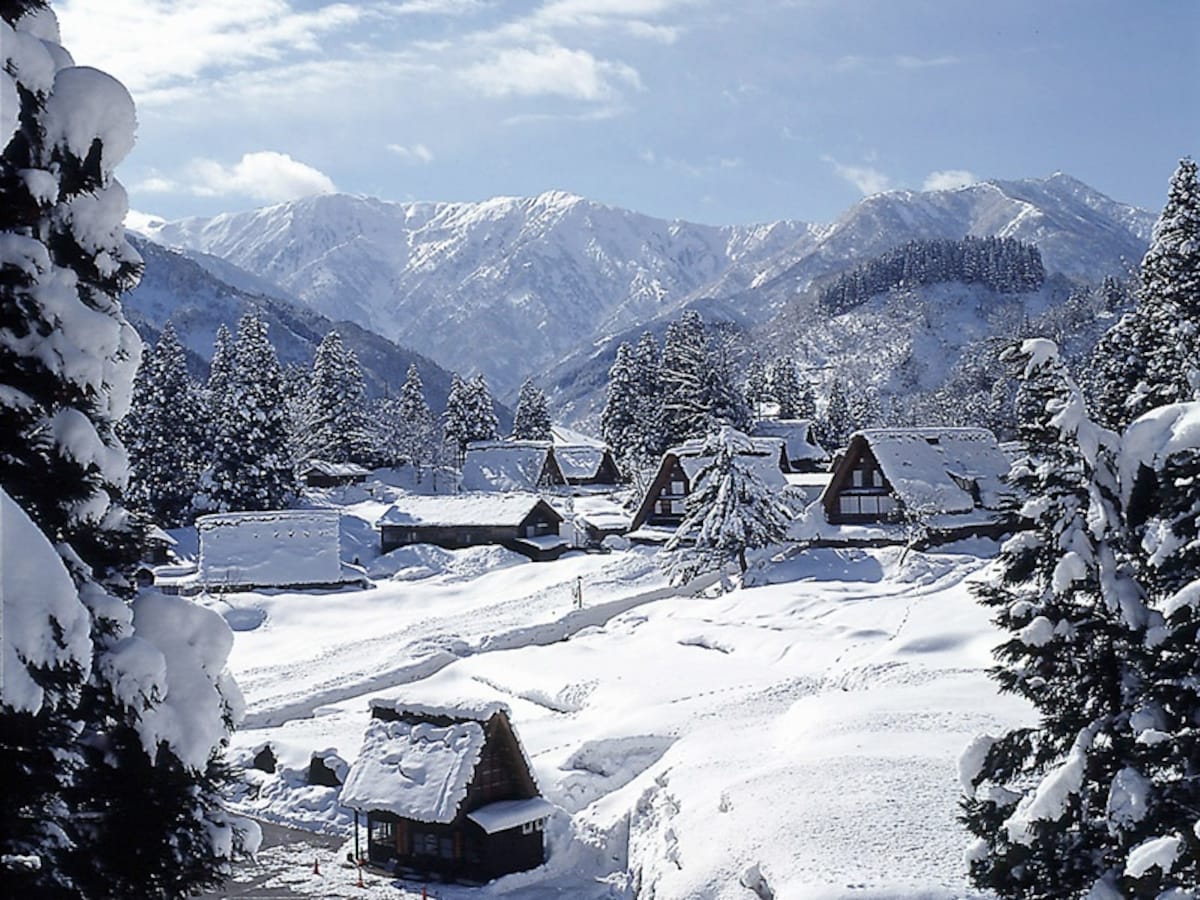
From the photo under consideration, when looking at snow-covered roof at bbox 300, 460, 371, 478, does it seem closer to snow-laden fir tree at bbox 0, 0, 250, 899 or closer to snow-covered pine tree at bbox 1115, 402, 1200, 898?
snow-covered pine tree at bbox 1115, 402, 1200, 898

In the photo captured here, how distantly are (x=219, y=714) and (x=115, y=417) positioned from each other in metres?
2.04

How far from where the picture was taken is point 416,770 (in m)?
27.4

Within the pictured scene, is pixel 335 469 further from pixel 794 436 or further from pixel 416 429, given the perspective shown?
pixel 794 436

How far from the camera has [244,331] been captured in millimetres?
72875

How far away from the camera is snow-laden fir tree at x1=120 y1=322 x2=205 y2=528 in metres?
68.2

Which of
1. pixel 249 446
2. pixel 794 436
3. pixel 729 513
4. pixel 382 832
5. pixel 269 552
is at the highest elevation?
pixel 249 446

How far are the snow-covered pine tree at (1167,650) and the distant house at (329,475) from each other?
77.2 metres

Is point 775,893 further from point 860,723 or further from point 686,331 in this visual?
point 686,331

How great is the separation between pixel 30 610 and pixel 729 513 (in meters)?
46.8

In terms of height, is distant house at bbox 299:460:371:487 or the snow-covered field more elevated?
distant house at bbox 299:460:371:487

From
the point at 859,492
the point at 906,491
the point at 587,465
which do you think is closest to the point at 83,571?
the point at 906,491

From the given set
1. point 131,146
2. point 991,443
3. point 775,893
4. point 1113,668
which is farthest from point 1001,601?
point 991,443

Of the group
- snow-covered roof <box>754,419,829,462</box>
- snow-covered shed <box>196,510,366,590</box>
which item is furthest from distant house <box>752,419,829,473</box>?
snow-covered shed <box>196,510,366,590</box>

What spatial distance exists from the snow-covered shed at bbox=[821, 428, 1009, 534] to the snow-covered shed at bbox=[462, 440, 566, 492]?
35.7 meters
